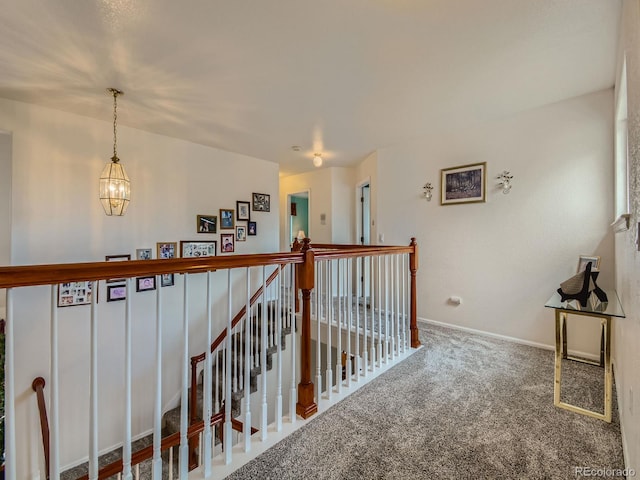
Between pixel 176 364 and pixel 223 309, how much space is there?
2.73 feet

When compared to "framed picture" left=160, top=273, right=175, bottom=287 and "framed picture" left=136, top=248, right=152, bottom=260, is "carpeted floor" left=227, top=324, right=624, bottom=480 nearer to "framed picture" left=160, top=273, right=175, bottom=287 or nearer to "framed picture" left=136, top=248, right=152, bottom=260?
"framed picture" left=160, top=273, right=175, bottom=287

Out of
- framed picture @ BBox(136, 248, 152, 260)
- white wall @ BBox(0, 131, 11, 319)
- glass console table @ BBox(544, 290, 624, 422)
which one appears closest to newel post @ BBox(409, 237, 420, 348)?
glass console table @ BBox(544, 290, 624, 422)

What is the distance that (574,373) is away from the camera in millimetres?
2387

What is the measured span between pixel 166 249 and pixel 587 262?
14.4ft

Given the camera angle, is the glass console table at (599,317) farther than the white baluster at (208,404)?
Yes

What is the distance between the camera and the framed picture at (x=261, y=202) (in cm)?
463

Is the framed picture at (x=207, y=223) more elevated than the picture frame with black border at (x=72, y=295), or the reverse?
the framed picture at (x=207, y=223)

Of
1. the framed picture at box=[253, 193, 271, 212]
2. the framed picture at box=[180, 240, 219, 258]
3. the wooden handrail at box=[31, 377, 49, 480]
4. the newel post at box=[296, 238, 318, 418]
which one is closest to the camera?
the newel post at box=[296, 238, 318, 418]

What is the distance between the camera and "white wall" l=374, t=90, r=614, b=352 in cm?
265

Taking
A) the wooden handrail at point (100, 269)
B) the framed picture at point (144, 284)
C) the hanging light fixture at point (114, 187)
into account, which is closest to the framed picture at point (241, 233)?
the framed picture at point (144, 284)

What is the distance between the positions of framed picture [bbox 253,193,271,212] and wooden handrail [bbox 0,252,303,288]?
3246 mm

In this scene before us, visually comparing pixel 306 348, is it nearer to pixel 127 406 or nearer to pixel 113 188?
pixel 127 406

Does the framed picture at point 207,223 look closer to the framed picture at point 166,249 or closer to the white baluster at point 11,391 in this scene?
the framed picture at point 166,249

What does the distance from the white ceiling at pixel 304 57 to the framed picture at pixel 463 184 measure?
568 mm
